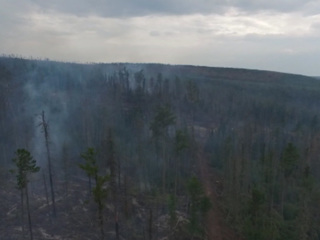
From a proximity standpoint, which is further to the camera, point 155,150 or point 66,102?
point 66,102

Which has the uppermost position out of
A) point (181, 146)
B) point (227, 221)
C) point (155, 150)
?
point (181, 146)

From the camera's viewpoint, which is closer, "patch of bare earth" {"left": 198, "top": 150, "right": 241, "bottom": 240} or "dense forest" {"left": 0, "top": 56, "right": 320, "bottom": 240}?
"dense forest" {"left": 0, "top": 56, "right": 320, "bottom": 240}

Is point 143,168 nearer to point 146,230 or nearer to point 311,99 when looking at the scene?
point 146,230

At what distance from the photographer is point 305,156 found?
63219 mm

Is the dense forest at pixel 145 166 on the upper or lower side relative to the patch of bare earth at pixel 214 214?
upper

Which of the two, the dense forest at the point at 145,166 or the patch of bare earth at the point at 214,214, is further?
the patch of bare earth at the point at 214,214

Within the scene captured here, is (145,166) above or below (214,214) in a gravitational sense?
above

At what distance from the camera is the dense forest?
39.8 metres

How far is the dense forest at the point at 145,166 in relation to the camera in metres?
39.8

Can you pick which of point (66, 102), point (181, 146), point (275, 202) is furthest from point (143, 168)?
point (66, 102)

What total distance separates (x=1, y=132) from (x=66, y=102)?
84.0ft

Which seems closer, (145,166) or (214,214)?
(214,214)

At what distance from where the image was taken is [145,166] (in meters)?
59.4

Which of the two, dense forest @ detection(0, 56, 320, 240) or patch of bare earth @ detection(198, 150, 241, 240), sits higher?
dense forest @ detection(0, 56, 320, 240)
